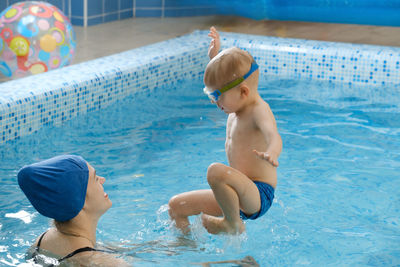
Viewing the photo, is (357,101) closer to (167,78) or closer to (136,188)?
(167,78)

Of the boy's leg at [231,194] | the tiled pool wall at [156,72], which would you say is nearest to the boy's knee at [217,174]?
the boy's leg at [231,194]

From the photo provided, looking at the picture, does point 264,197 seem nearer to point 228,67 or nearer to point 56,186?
point 228,67

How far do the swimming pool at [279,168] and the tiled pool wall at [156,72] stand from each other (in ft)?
0.11

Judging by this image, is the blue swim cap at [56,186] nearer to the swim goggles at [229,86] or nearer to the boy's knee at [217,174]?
the boy's knee at [217,174]

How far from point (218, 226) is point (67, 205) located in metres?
0.98

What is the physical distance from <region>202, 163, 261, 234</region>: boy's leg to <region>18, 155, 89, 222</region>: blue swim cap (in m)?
0.69

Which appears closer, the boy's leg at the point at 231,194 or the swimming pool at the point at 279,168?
the boy's leg at the point at 231,194

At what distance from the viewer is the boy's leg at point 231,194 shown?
3.00 meters

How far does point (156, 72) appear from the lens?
6.92 metres

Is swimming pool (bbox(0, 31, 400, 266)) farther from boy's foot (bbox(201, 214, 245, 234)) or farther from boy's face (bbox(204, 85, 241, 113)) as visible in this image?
boy's face (bbox(204, 85, 241, 113))

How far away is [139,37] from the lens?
882 cm

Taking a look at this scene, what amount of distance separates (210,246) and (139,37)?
5810 mm

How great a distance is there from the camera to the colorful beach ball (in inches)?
237

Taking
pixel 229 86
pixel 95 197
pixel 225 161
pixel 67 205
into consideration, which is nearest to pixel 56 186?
pixel 67 205
